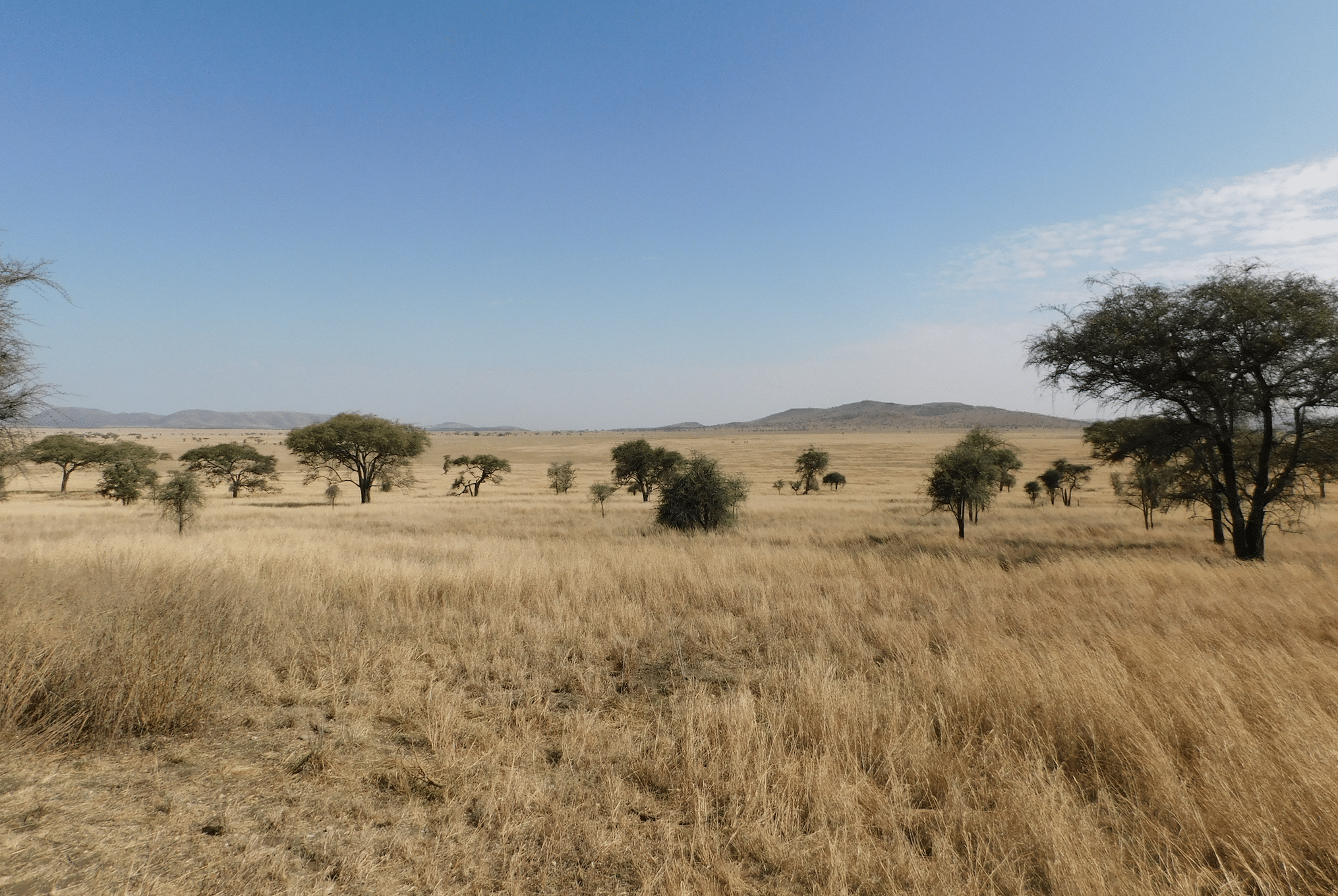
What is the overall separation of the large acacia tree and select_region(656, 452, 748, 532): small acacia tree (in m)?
12.9

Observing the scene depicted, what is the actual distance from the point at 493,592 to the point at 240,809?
5.73 metres

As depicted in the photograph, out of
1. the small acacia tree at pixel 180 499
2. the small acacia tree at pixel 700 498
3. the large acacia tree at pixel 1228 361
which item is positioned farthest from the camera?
the small acacia tree at pixel 700 498

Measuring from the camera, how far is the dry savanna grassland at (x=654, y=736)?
9.90 ft

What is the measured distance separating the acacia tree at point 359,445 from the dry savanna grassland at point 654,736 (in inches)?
1542

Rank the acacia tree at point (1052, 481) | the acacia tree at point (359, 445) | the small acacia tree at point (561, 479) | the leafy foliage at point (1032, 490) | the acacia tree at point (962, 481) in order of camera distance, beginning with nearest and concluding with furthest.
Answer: the acacia tree at point (962, 481) < the acacia tree at point (359, 445) < the acacia tree at point (1052, 481) < the leafy foliage at point (1032, 490) < the small acacia tree at point (561, 479)

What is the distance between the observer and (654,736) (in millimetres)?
4652

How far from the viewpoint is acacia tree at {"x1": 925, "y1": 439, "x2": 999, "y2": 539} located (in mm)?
25219

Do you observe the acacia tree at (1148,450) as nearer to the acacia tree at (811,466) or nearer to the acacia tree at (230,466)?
the acacia tree at (811,466)

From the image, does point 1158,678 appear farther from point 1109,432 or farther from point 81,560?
point 1109,432

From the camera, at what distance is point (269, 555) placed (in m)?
12.1

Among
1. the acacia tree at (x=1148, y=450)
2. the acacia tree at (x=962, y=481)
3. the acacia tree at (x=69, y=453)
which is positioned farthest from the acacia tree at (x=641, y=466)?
the acacia tree at (x=69, y=453)

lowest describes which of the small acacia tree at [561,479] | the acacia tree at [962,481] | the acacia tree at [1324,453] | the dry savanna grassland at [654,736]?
the small acacia tree at [561,479]

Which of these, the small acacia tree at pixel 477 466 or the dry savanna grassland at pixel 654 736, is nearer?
the dry savanna grassland at pixel 654 736

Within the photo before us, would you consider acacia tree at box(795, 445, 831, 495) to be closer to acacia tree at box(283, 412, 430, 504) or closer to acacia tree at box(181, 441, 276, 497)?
acacia tree at box(283, 412, 430, 504)
